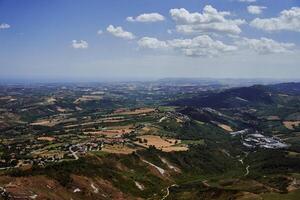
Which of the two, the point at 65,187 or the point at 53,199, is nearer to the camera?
the point at 53,199

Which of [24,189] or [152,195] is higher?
[24,189]

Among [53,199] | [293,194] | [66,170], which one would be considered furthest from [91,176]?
[293,194]

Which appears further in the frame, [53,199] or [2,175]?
[2,175]

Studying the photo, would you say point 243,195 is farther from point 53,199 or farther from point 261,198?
point 53,199

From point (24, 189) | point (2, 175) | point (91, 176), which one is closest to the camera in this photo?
point (24, 189)

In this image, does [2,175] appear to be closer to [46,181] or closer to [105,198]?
[46,181]

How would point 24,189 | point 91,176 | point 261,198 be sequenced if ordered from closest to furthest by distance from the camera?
point 24,189, point 261,198, point 91,176

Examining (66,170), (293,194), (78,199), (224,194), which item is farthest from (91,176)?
(293,194)

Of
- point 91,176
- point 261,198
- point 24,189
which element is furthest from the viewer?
point 91,176

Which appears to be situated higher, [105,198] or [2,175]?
[2,175]
